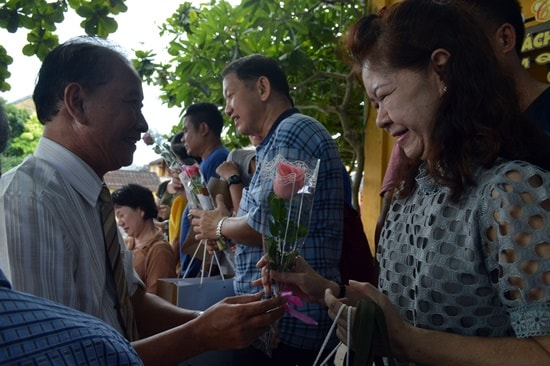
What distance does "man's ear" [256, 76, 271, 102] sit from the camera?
2.77 m

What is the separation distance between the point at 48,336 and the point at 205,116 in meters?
3.68

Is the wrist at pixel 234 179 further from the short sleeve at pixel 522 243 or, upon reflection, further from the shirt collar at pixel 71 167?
the short sleeve at pixel 522 243

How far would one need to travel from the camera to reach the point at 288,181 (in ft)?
5.90

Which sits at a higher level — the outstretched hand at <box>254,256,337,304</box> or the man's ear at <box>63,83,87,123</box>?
the man's ear at <box>63,83,87,123</box>

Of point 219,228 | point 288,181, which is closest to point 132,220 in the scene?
point 219,228

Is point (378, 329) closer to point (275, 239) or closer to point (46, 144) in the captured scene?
point (275, 239)

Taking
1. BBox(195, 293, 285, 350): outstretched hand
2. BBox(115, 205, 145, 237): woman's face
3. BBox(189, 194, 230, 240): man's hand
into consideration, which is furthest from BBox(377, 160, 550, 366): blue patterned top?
BBox(115, 205, 145, 237): woman's face

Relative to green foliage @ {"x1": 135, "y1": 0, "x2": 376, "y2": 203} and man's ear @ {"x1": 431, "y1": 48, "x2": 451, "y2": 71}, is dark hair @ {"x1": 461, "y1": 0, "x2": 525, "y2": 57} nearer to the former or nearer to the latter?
man's ear @ {"x1": 431, "y1": 48, "x2": 451, "y2": 71}

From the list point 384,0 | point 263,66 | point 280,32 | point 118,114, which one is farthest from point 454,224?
point 384,0

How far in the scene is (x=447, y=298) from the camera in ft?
4.40

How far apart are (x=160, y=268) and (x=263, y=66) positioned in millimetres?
1846

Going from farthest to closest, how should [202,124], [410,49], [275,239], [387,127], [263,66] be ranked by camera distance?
[202,124] → [263,66] → [275,239] → [387,127] → [410,49]

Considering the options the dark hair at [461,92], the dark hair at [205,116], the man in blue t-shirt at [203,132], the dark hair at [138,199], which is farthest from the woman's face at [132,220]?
the dark hair at [461,92]

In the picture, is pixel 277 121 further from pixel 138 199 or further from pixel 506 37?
pixel 138 199
